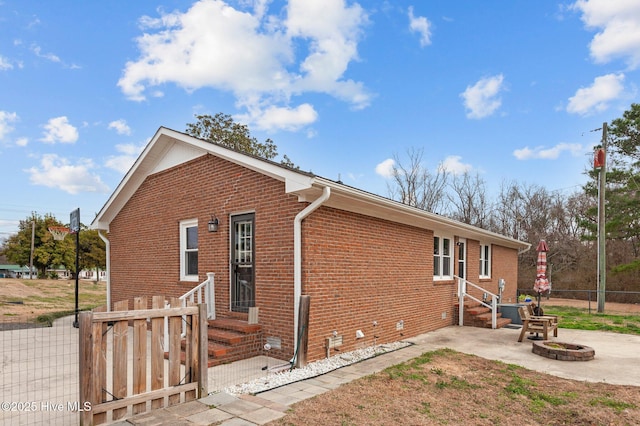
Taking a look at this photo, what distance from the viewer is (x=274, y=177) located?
6684mm

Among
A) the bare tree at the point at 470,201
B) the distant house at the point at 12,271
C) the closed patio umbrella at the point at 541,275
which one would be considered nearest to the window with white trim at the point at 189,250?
the closed patio umbrella at the point at 541,275

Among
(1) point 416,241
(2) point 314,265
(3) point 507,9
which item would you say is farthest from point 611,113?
(2) point 314,265

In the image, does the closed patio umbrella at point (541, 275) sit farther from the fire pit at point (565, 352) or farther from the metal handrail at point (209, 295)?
the metal handrail at point (209, 295)

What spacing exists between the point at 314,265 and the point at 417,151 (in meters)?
24.5

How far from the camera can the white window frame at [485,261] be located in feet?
47.0

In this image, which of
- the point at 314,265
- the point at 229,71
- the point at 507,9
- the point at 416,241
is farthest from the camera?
the point at 229,71

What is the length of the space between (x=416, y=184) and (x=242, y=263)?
24.3m

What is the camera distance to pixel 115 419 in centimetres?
387

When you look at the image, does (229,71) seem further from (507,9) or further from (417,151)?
(417,151)

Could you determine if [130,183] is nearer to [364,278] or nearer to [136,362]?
[364,278]

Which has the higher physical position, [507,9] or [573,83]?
[507,9]

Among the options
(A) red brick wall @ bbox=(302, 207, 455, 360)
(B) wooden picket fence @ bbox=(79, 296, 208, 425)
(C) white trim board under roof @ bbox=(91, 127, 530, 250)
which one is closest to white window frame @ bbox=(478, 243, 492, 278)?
(C) white trim board under roof @ bbox=(91, 127, 530, 250)

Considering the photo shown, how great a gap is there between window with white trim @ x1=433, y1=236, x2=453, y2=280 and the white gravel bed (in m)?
3.91

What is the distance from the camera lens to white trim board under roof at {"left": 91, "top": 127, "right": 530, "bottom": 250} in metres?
6.25
